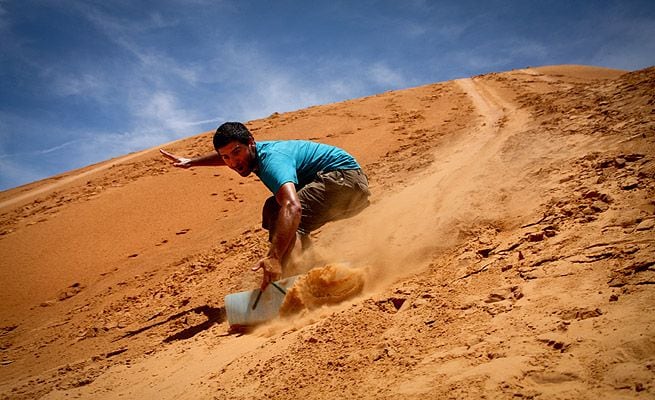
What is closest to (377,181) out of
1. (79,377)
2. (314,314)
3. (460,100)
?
(314,314)

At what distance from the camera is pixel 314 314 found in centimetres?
227

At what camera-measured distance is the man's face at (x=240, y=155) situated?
2668 millimetres

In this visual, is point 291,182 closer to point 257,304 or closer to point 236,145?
point 236,145

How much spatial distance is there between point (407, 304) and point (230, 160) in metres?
1.56

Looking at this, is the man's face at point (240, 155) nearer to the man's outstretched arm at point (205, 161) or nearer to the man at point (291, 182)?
the man at point (291, 182)

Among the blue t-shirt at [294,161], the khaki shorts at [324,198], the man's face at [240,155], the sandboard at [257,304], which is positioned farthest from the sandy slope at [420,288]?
the man's face at [240,155]

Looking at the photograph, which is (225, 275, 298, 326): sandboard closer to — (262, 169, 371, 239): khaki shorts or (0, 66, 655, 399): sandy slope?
(0, 66, 655, 399): sandy slope

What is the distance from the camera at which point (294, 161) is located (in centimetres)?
286

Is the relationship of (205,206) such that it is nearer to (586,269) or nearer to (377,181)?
(377,181)

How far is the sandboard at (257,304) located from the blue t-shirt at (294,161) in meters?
0.61

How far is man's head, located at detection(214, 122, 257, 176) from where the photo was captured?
2658 millimetres

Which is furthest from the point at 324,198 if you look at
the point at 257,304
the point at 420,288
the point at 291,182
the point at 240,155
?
the point at 420,288

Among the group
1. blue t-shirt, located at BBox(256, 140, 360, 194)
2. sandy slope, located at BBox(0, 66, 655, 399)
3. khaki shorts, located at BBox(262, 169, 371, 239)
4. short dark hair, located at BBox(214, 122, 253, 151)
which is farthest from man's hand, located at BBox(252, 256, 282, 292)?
short dark hair, located at BBox(214, 122, 253, 151)

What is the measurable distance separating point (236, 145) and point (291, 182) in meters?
0.51
